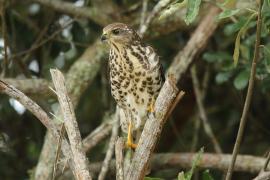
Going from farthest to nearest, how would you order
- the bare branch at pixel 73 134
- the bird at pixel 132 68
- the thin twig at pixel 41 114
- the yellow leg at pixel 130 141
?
the yellow leg at pixel 130 141 < the bird at pixel 132 68 < the thin twig at pixel 41 114 < the bare branch at pixel 73 134

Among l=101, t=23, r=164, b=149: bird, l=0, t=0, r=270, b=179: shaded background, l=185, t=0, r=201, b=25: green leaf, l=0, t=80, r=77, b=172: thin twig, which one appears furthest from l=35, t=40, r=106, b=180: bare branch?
l=185, t=0, r=201, b=25: green leaf

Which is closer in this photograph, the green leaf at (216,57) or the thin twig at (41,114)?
the thin twig at (41,114)

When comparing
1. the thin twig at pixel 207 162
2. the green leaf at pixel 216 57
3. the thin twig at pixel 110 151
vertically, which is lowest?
the thin twig at pixel 207 162

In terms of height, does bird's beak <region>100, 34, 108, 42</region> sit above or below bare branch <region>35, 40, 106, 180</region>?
above

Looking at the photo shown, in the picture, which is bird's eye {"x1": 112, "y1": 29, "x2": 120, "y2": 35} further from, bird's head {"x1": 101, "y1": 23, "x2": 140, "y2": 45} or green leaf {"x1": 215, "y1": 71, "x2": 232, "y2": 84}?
green leaf {"x1": 215, "y1": 71, "x2": 232, "y2": 84}

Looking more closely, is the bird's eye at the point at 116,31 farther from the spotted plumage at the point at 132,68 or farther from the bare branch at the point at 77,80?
the bare branch at the point at 77,80

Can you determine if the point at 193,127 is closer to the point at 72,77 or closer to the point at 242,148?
the point at 242,148

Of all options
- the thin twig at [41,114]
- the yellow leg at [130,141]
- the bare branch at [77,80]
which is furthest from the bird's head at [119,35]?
the thin twig at [41,114]
